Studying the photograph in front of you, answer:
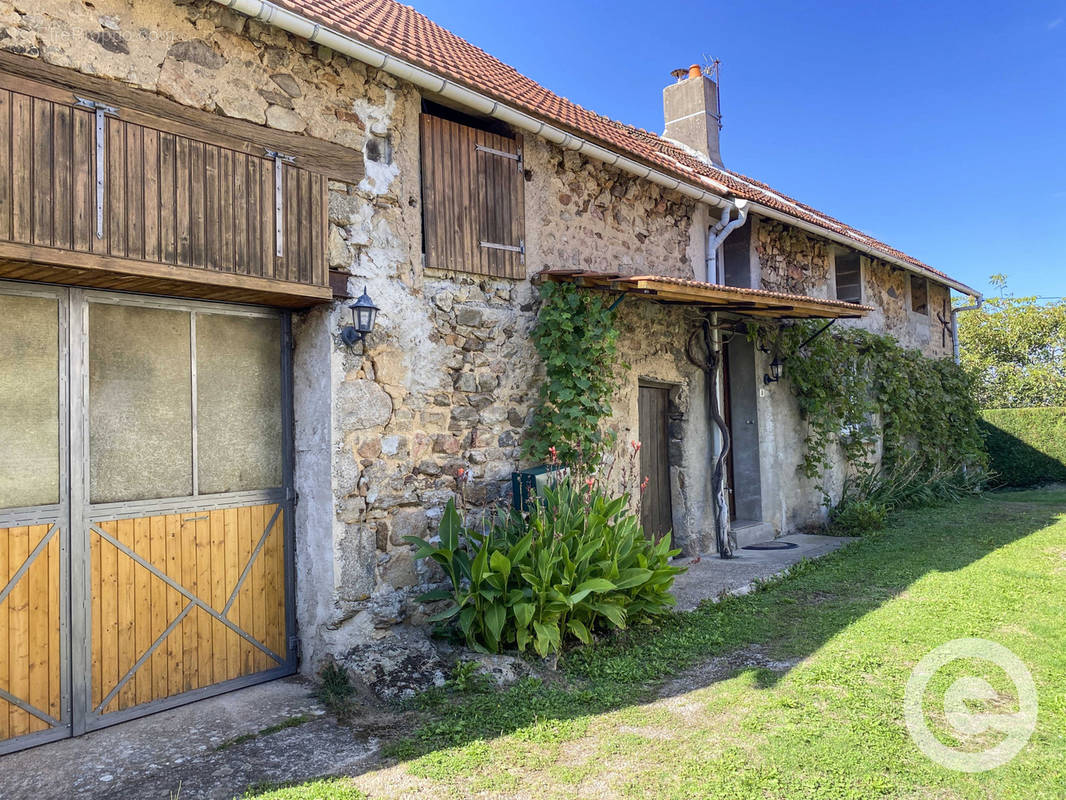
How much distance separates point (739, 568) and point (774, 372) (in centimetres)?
304

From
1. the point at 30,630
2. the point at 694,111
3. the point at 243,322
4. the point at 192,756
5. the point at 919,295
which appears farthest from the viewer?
the point at 919,295

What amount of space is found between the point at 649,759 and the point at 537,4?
10735mm

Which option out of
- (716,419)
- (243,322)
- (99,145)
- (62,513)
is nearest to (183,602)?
(62,513)

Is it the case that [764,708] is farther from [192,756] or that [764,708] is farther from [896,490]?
[896,490]

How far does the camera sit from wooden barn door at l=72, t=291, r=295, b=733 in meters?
3.85

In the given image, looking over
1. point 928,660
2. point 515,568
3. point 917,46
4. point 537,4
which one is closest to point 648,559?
point 515,568

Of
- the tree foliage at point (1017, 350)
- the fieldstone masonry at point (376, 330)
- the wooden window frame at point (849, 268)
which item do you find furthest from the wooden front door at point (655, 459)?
the tree foliage at point (1017, 350)

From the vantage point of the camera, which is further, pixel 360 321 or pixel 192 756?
pixel 360 321

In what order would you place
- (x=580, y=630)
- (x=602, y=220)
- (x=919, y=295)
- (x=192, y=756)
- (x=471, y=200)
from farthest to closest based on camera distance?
(x=919, y=295)
(x=602, y=220)
(x=471, y=200)
(x=580, y=630)
(x=192, y=756)

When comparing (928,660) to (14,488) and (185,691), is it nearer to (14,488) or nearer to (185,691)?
(185,691)

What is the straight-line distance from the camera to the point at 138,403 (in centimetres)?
405

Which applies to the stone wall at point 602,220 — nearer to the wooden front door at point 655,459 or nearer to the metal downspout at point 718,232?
the metal downspout at point 718,232

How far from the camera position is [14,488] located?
3.59 meters

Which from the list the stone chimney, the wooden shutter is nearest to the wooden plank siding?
A: the wooden shutter
